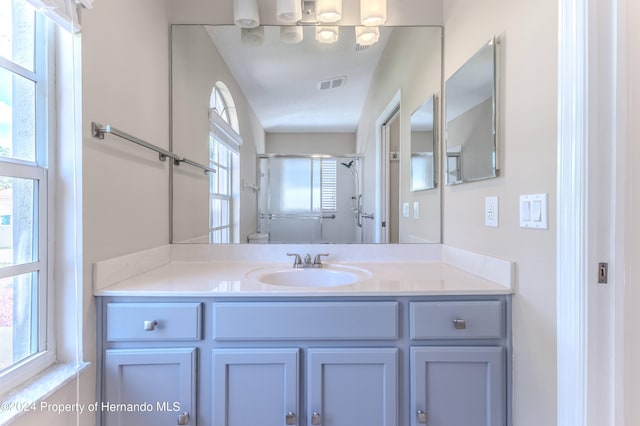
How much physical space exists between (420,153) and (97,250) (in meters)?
1.57

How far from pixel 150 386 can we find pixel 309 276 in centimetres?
76

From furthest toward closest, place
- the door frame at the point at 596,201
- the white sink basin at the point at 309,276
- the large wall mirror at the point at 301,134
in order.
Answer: the large wall mirror at the point at 301,134
the white sink basin at the point at 309,276
the door frame at the point at 596,201

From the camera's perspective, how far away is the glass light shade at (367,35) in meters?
1.66

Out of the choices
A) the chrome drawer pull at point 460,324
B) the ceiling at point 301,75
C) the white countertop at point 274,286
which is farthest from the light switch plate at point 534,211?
the ceiling at point 301,75

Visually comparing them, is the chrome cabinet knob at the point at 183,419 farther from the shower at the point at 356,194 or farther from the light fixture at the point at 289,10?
the light fixture at the point at 289,10

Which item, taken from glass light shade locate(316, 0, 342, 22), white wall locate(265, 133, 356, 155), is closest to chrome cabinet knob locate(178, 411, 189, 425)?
white wall locate(265, 133, 356, 155)

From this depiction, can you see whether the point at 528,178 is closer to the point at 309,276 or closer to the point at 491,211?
the point at 491,211

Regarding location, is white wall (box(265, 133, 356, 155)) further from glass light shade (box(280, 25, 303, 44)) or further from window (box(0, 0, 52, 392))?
window (box(0, 0, 52, 392))

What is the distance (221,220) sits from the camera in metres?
1.71

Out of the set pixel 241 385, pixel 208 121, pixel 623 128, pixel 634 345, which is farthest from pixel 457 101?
pixel 241 385

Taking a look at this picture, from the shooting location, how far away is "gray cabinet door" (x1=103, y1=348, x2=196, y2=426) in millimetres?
1062

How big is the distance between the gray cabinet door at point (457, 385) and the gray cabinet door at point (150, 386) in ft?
2.65

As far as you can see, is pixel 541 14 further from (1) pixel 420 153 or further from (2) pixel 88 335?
(2) pixel 88 335

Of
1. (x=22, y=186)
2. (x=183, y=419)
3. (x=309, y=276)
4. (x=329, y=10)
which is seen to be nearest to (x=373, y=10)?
(x=329, y=10)
